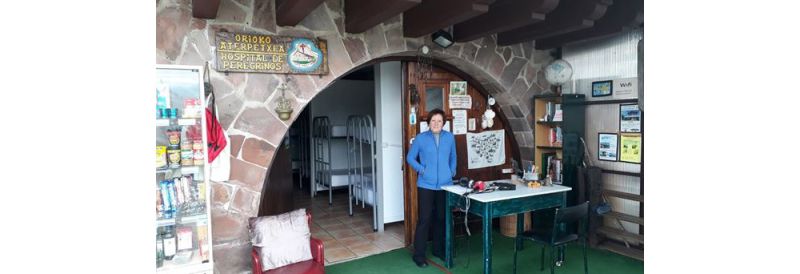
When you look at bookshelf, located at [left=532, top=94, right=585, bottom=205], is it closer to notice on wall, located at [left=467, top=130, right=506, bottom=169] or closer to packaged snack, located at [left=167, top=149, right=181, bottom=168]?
notice on wall, located at [left=467, top=130, right=506, bottom=169]

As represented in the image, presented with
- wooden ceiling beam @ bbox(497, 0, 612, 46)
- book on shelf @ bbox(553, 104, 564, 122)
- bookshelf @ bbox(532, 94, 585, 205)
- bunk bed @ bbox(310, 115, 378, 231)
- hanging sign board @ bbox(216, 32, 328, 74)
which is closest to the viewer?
hanging sign board @ bbox(216, 32, 328, 74)

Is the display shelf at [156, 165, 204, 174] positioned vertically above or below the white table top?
above

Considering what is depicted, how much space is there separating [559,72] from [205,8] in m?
3.53

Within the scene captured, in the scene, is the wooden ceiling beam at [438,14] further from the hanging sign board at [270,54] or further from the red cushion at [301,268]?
the red cushion at [301,268]

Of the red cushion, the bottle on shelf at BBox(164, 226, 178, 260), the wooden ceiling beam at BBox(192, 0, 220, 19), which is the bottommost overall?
the red cushion

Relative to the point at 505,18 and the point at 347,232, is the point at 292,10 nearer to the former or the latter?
the point at 505,18

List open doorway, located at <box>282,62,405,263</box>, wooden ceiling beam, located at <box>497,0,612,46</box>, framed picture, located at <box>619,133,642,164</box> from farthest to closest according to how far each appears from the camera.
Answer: open doorway, located at <box>282,62,405,263</box>
framed picture, located at <box>619,133,642,164</box>
wooden ceiling beam, located at <box>497,0,612,46</box>

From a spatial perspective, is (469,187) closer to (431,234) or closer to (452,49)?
(431,234)

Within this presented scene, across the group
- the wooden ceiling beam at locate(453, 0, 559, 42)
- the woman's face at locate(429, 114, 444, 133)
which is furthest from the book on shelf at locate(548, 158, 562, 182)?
the wooden ceiling beam at locate(453, 0, 559, 42)

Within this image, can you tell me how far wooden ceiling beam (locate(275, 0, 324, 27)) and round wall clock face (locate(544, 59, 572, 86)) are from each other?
284 cm

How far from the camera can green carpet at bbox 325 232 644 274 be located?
3775 mm

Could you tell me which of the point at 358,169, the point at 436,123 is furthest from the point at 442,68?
the point at 358,169

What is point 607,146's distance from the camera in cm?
441
